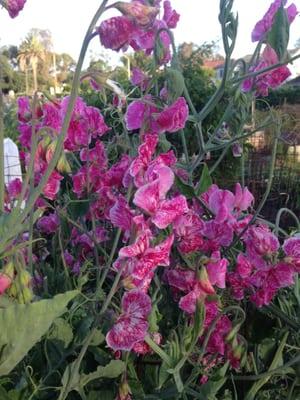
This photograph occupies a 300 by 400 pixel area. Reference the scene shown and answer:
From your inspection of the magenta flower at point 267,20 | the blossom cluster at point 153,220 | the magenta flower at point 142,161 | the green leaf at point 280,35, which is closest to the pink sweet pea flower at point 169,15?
the blossom cluster at point 153,220

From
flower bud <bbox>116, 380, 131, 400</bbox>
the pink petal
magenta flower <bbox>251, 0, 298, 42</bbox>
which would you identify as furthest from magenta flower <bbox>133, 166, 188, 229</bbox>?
magenta flower <bbox>251, 0, 298, 42</bbox>

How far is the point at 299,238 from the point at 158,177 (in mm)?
227

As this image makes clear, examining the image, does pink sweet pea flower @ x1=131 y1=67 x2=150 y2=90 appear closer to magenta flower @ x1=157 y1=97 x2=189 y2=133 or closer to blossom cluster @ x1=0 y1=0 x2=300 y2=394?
blossom cluster @ x1=0 y1=0 x2=300 y2=394

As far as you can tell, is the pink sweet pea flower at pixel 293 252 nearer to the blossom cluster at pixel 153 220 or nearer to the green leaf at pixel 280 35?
the blossom cluster at pixel 153 220

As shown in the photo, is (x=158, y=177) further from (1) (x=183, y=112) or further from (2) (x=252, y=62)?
(2) (x=252, y=62)

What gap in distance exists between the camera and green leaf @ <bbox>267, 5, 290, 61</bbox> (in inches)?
28.2

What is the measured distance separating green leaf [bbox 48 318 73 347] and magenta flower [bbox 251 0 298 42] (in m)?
0.50

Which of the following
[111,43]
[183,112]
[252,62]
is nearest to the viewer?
[111,43]

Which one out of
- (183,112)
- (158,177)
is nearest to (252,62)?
(183,112)

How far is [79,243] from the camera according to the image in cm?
92

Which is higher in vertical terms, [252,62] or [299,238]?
[252,62]

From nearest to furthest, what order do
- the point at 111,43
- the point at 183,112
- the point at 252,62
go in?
1. the point at 111,43
2. the point at 183,112
3. the point at 252,62

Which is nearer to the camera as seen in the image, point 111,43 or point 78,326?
point 111,43

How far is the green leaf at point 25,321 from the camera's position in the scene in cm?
55
